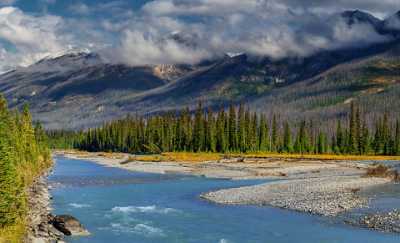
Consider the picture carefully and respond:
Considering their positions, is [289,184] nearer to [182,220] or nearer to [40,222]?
[182,220]

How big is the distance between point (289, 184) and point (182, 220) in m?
25.9

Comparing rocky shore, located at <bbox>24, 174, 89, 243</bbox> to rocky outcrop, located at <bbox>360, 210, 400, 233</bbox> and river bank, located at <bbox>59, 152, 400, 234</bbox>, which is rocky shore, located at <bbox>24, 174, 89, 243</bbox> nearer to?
river bank, located at <bbox>59, 152, 400, 234</bbox>

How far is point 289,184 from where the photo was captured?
6975cm

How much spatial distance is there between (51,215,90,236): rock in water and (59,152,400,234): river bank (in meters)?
19.0

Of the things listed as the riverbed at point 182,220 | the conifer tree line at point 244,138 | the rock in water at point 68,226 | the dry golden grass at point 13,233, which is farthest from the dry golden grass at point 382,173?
the conifer tree line at point 244,138

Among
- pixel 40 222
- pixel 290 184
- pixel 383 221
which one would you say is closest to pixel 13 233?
pixel 40 222

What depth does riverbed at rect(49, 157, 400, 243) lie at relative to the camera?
39.8 m

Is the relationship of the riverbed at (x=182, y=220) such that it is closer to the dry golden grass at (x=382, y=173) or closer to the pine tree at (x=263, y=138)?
the dry golden grass at (x=382, y=173)

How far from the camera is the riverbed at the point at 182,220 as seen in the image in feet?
130

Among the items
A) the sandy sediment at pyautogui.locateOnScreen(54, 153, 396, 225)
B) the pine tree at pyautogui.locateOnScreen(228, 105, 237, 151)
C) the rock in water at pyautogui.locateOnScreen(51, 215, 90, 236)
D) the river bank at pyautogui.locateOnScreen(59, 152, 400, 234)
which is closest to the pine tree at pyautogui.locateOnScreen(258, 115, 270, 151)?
the pine tree at pyautogui.locateOnScreen(228, 105, 237, 151)

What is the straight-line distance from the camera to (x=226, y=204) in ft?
184

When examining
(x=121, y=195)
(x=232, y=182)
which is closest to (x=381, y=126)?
(x=232, y=182)

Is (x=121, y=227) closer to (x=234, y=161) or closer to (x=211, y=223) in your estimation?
(x=211, y=223)

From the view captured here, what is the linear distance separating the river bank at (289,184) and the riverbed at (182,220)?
2857mm
